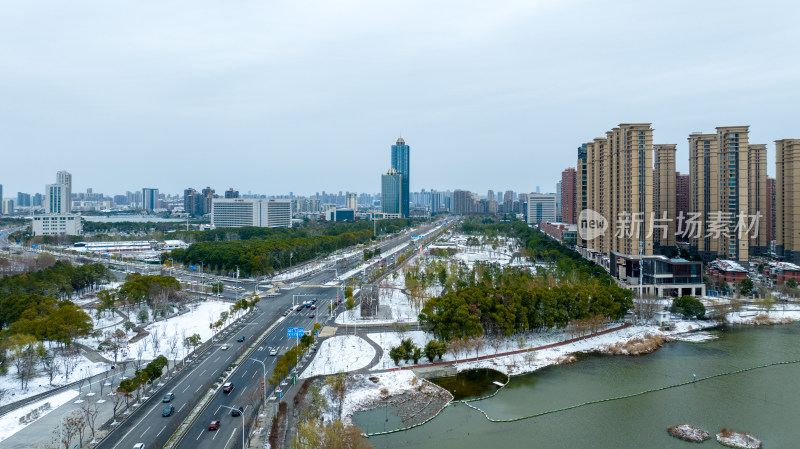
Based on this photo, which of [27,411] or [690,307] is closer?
[27,411]

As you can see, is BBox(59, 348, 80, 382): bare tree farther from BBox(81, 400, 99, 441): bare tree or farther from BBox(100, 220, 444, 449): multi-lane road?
BBox(100, 220, 444, 449): multi-lane road

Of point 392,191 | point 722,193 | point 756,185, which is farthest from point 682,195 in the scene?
point 392,191

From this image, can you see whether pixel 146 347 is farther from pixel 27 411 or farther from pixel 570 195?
pixel 570 195

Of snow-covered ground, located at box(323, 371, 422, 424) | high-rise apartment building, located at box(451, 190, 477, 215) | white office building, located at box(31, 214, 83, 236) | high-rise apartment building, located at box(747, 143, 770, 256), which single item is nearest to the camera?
snow-covered ground, located at box(323, 371, 422, 424)

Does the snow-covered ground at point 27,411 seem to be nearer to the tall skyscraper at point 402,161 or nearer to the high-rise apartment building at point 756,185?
the high-rise apartment building at point 756,185

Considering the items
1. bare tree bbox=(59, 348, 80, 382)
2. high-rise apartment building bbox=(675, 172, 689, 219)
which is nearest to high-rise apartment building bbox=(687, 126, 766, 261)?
high-rise apartment building bbox=(675, 172, 689, 219)
